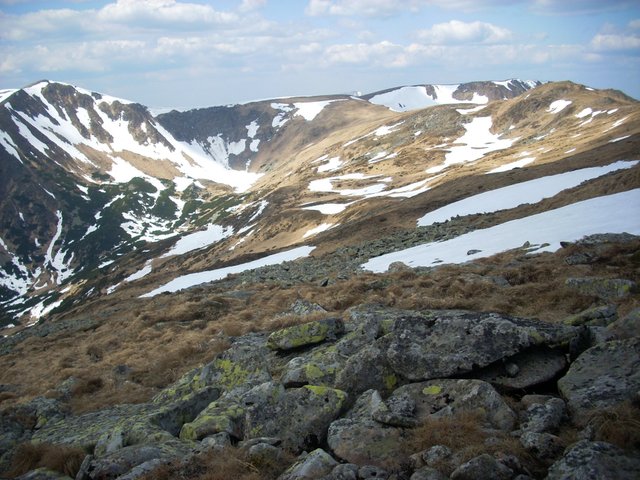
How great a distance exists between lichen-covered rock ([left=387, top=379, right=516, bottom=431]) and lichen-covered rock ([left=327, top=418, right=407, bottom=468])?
651mm

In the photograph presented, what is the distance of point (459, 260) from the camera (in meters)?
27.4

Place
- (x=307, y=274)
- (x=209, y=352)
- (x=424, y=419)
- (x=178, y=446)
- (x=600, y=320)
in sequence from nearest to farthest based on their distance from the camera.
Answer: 1. (x=424, y=419)
2. (x=178, y=446)
3. (x=600, y=320)
4. (x=209, y=352)
5. (x=307, y=274)

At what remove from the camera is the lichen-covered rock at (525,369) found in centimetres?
843

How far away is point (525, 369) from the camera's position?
8.67 metres

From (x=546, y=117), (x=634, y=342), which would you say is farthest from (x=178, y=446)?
(x=546, y=117)

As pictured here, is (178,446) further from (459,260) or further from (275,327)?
(459,260)

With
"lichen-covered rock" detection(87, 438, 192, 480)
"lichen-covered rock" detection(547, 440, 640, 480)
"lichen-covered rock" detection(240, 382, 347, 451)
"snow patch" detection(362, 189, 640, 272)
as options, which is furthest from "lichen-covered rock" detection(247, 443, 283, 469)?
"snow patch" detection(362, 189, 640, 272)

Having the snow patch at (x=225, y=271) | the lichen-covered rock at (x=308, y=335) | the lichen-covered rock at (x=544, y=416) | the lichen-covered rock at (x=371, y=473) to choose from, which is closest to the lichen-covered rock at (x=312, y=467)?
the lichen-covered rock at (x=371, y=473)

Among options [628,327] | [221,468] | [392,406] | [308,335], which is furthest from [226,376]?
[628,327]

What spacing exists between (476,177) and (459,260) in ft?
172

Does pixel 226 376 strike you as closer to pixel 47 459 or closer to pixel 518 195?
pixel 47 459

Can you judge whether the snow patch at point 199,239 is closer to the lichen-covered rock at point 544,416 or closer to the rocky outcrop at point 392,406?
the rocky outcrop at point 392,406

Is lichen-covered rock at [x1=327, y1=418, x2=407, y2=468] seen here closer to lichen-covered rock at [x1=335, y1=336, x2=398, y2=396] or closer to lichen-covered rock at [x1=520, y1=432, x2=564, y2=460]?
lichen-covered rock at [x1=335, y1=336, x2=398, y2=396]

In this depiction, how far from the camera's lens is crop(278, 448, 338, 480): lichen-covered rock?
23.2 ft
